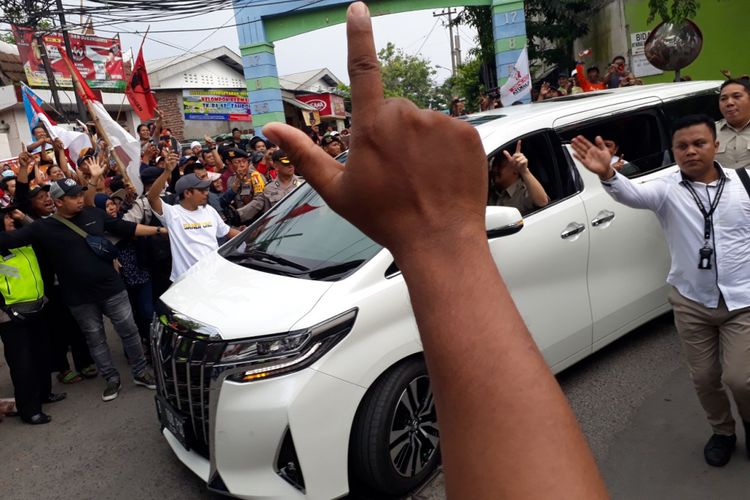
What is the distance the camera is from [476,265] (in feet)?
2.29

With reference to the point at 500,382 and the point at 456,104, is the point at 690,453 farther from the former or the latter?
the point at 456,104

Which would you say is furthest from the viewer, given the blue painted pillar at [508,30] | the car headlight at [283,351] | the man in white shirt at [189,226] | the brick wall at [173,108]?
the brick wall at [173,108]

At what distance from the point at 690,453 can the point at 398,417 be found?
1523 millimetres

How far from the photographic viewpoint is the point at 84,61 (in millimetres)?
16609

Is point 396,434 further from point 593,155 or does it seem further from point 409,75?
point 409,75

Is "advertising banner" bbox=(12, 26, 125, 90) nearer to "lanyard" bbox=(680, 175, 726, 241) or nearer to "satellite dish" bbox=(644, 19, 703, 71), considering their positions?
"satellite dish" bbox=(644, 19, 703, 71)

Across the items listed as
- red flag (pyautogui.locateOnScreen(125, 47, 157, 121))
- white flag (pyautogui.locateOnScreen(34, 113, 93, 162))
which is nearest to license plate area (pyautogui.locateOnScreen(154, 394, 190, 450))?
white flag (pyautogui.locateOnScreen(34, 113, 93, 162))

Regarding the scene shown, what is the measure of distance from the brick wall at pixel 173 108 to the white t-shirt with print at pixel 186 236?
1958 cm

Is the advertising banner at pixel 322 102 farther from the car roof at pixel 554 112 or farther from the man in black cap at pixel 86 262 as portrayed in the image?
the car roof at pixel 554 112

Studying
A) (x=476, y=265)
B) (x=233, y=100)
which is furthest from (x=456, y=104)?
(x=233, y=100)

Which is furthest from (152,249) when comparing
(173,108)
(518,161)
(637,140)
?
(173,108)

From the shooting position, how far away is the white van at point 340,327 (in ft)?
7.84

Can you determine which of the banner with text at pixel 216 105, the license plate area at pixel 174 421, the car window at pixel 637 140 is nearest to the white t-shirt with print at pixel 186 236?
the license plate area at pixel 174 421

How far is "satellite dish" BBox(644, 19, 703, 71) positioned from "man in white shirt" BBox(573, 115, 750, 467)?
4.53 m
